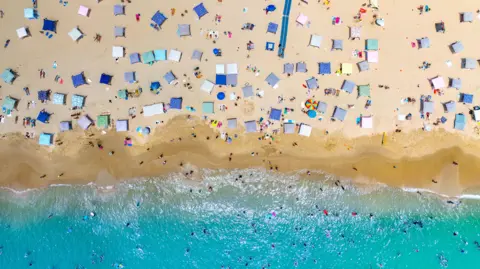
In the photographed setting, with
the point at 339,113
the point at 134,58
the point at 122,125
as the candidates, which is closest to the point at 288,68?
the point at 339,113

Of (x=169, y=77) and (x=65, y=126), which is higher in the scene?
(x=169, y=77)

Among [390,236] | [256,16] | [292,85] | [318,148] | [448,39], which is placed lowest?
[390,236]

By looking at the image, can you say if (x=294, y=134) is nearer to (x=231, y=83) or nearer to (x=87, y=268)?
(x=231, y=83)

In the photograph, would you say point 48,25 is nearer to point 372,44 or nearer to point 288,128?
point 288,128

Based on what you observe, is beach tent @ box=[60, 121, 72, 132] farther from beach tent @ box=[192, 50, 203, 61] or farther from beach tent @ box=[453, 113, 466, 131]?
beach tent @ box=[453, 113, 466, 131]

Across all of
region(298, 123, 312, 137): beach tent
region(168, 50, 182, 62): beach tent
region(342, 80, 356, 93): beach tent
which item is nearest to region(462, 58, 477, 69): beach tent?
region(342, 80, 356, 93): beach tent

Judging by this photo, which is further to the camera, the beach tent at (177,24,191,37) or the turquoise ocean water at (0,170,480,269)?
the turquoise ocean water at (0,170,480,269)

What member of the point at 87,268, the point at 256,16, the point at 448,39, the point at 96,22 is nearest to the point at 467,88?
the point at 448,39
